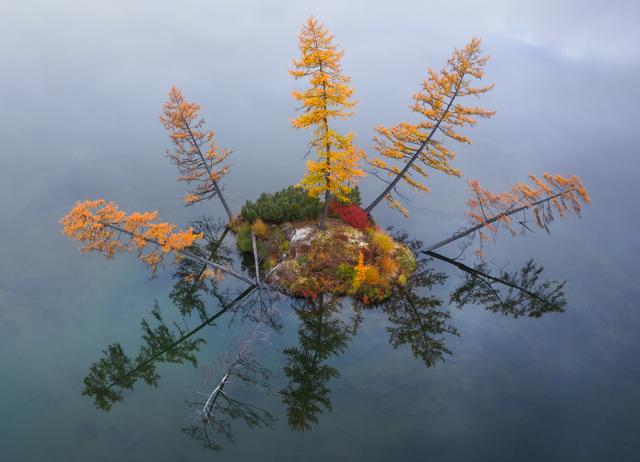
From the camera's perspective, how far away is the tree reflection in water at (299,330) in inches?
768

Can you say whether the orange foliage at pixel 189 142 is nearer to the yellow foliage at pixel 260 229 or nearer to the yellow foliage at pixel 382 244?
the yellow foliage at pixel 260 229

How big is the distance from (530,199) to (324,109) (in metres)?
14.0

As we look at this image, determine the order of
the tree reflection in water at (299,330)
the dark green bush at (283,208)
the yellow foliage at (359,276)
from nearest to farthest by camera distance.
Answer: the tree reflection in water at (299,330)
the yellow foliage at (359,276)
the dark green bush at (283,208)

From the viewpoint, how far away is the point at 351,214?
100 ft

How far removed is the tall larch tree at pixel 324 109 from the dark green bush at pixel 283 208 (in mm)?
5300

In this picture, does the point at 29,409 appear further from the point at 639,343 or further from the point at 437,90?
the point at 639,343

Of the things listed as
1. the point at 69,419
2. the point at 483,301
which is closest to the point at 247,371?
the point at 69,419

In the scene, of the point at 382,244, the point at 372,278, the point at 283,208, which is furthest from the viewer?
the point at 283,208

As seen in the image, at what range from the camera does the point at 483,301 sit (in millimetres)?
27766

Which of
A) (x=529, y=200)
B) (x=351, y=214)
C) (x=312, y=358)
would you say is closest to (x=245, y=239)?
(x=351, y=214)

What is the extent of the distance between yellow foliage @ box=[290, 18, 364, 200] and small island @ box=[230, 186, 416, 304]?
14.7 feet

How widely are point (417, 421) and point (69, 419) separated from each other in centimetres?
1443

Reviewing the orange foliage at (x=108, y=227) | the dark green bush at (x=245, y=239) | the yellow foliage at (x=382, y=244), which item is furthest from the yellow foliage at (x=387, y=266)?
the orange foliage at (x=108, y=227)

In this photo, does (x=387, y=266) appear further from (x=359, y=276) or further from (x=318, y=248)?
(x=318, y=248)
